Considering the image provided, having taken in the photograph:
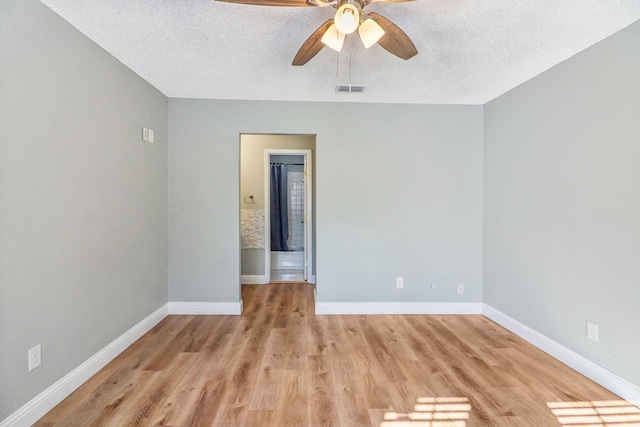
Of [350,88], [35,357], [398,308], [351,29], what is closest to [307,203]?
[398,308]

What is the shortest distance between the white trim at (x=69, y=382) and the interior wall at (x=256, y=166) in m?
1.96

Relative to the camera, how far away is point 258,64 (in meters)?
2.46

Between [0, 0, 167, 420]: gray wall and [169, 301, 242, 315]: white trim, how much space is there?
1.80 ft

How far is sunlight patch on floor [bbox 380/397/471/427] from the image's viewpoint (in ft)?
5.44

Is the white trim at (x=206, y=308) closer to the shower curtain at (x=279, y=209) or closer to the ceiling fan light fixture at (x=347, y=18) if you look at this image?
the shower curtain at (x=279, y=209)

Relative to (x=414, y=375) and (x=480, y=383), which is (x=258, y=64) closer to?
(x=414, y=375)

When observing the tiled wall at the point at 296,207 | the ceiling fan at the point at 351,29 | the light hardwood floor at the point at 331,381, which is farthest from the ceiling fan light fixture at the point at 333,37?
the tiled wall at the point at 296,207

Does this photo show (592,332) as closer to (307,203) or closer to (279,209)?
(307,203)

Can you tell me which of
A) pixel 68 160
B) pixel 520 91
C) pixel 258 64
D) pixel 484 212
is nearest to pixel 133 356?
pixel 68 160

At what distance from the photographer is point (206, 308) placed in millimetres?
3336

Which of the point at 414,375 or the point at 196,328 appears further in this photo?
the point at 196,328

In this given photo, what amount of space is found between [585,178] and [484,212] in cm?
124

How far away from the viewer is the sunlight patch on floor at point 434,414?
5.44 ft

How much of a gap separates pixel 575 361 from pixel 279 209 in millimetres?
4854
